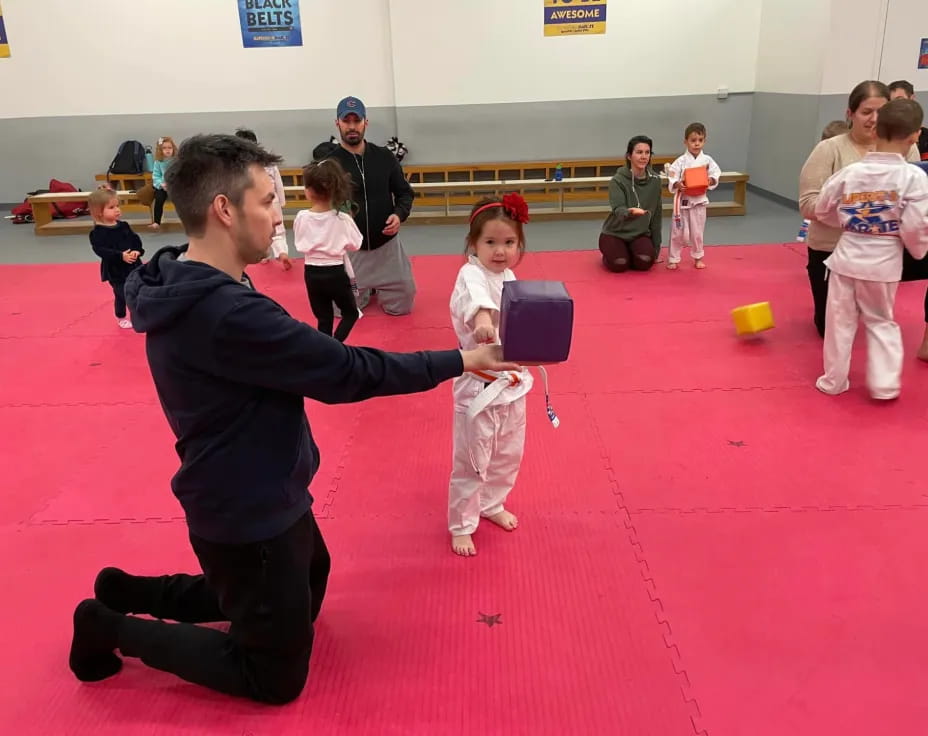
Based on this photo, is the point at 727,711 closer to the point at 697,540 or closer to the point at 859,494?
the point at 697,540

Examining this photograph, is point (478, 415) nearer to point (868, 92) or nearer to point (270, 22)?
point (868, 92)

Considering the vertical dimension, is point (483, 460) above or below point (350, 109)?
below

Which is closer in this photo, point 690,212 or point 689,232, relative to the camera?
point 690,212

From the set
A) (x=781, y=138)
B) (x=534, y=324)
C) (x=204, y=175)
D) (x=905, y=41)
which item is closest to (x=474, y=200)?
(x=781, y=138)

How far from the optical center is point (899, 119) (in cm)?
360

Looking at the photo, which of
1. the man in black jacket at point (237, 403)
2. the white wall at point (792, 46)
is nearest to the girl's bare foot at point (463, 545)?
the man in black jacket at point (237, 403)

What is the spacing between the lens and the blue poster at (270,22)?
1080 cm

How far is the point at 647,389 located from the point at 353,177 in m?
2.92

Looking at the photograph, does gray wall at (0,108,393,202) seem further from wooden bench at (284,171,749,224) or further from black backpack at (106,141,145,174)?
wooden bench at (284,171,749,224)

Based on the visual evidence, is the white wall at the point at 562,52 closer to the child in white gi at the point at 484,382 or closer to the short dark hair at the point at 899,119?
the short dark hair at the point at 899,119

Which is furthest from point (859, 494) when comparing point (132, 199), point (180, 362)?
point (132, 199)

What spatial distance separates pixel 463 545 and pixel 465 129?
31.8 ft

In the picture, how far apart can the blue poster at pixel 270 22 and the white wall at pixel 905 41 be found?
8.33 meters

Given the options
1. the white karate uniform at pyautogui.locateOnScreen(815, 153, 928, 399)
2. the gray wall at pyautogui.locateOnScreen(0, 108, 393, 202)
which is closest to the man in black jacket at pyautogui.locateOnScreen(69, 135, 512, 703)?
the white karate uniform at pyautogui.locateOnScreen(815, 153, 928, 399)
